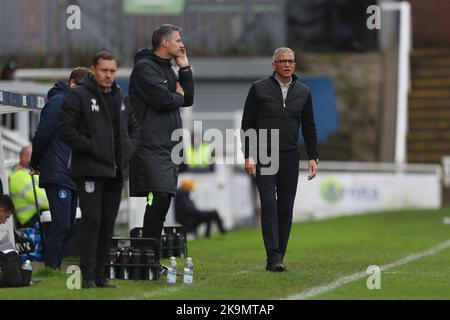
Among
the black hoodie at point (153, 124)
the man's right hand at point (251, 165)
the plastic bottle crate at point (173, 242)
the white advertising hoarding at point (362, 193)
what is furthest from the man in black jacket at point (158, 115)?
the white advertising hoarding at point (362, 193)

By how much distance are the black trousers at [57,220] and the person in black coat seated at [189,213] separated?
33.0ft

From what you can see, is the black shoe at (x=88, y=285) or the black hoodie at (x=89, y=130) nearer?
the black hoodie at (x=89, y=130)

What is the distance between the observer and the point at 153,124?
485 inches

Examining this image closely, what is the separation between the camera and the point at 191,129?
28641mm

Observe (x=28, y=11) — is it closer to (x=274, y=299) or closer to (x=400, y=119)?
(x=400, y=119)

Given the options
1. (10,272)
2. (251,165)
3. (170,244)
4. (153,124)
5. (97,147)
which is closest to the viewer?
(97,147)

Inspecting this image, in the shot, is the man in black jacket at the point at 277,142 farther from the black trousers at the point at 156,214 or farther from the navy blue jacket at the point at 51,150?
the navy blue jacket at the point at 51,150

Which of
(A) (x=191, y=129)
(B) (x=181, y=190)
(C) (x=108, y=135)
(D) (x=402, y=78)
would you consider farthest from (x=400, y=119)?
(C) (x=108, y=135)

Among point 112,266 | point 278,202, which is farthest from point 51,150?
point 278,202

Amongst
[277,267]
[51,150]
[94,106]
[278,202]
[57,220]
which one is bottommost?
[277,267]

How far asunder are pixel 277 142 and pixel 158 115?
1.23 meters

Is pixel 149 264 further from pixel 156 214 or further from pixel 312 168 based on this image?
pixel 312 168

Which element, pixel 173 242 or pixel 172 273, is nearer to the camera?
pixel 172 273

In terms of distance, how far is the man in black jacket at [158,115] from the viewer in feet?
40.1
